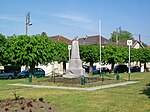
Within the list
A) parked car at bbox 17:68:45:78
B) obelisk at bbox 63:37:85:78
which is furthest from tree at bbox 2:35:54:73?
obelisk at bbox 63:37:85:78

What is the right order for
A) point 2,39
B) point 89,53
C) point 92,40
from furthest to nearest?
point 92,40 < point 89,53 < point 2,39

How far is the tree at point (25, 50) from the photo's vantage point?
102 ft

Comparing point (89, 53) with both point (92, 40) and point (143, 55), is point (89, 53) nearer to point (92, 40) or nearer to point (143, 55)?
point (143, 55)

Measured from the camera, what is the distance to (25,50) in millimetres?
31094

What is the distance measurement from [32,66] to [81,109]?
2315cm

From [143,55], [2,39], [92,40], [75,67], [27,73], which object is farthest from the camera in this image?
[92,40]

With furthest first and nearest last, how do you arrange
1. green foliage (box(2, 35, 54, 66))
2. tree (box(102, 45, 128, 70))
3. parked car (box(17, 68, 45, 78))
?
tree (box(102, 45, 128, 70)), parked car (box(17, 68, 45, 78)), green foliage (box(2, 35, 54, 66))

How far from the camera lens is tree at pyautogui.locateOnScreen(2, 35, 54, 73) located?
102 feet

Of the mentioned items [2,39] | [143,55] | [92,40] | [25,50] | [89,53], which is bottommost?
[25,50]

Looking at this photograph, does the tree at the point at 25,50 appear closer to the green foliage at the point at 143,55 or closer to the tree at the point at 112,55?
the tree at the point at 112,55

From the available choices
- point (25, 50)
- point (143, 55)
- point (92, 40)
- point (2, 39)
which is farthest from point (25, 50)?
point (92, 40)

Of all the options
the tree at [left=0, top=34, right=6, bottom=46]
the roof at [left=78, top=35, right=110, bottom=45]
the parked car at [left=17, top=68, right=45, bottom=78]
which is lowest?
the parked car at [left=17, top=68, right=45, bottom=78]

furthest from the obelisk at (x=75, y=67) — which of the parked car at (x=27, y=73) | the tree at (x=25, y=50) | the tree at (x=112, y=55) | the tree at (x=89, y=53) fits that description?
the tree at (x=112, y=55)

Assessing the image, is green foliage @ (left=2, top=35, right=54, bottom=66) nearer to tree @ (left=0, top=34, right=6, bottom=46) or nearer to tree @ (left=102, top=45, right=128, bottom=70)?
tree @ (left=0, top=34, right=6, bottom=46)
